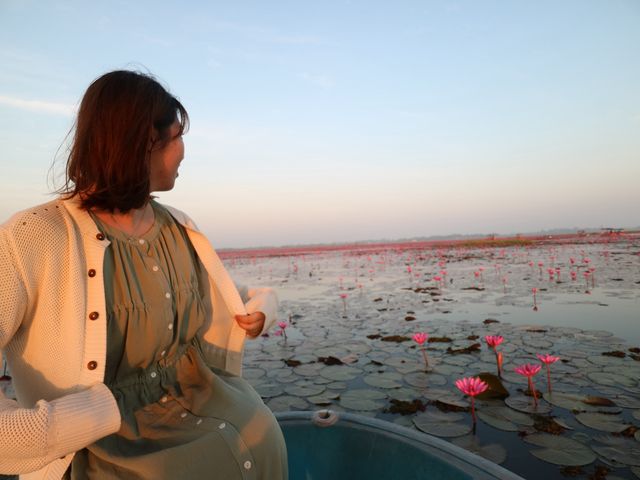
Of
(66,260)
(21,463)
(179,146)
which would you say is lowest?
(21,463)

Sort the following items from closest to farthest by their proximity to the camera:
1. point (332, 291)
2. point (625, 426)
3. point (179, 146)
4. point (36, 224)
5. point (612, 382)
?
point (36, 224) < point (179, 146) < point (625, 426) < point (612, 382) < point (332, 291)

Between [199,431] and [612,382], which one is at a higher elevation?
[199,431]

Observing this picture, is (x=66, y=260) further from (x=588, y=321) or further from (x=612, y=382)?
(x=588, y=321)

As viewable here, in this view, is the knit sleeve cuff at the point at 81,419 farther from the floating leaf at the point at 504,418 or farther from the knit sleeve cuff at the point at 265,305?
the floating leaf at the point at 504,418

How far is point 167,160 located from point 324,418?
1.31 metres

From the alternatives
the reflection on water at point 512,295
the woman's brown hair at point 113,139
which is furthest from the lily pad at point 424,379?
the woman's brown hair at point 113,139

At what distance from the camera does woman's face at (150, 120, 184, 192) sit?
1.12 meters

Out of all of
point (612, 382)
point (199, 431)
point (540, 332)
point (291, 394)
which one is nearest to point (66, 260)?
point (199, 431)

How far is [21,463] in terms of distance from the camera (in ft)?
2.29

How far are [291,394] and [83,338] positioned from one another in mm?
2302

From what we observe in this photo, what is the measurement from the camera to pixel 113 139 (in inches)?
39.7

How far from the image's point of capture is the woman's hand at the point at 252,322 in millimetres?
1278

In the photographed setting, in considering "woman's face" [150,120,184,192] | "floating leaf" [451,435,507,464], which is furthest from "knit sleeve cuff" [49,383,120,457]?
"floating leaf" [451,435,507,464]

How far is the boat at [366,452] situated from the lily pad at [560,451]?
103 cm
